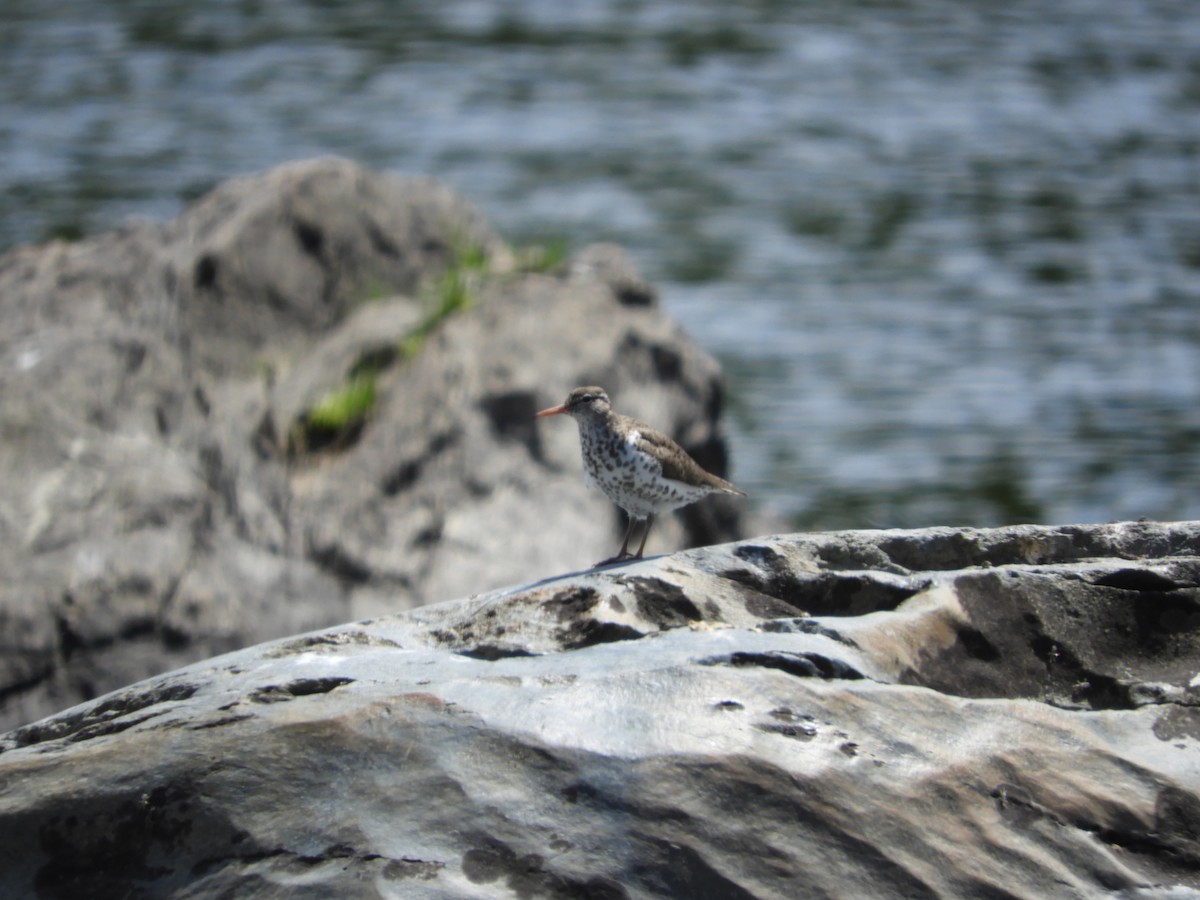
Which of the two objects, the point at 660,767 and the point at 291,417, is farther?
the point at 291,417

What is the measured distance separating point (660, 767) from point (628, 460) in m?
2.40

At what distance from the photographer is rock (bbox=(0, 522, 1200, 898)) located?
12.6 ft

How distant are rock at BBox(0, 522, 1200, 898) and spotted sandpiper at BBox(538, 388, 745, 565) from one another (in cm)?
159

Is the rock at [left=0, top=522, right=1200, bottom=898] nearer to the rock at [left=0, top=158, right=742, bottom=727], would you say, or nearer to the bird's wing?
the bird's wing

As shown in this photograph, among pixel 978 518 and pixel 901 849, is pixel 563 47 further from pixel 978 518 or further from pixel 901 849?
pixel 901 849

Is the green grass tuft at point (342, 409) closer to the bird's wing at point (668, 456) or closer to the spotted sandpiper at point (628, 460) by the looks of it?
the spotted sandpiper at point (628, 460)

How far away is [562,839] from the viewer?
3.86m

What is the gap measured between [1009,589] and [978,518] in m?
8.43

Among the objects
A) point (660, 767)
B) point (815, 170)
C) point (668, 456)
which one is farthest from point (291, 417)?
point (815, 170)

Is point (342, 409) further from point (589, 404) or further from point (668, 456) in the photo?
point (668, 456)

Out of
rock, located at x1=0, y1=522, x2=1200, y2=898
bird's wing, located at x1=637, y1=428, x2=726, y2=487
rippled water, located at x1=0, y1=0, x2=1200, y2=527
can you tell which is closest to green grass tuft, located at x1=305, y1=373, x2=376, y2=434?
bird's wing, located at x1=637, y1=428, x2=726, y2=487

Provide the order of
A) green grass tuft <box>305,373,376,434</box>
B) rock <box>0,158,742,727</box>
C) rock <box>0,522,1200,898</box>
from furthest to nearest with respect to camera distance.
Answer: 1. green grass tuft <box>305,373,376,434</box>
2. rock <box>0,158,742,727</box>
3. rock <box>0,522,1200,898</box>

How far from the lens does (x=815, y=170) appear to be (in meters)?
19.0

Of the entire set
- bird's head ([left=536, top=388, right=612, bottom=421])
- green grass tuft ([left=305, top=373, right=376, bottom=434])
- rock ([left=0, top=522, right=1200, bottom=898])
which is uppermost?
bird's head ([left=536, top=388, right=612, bottom=421])
